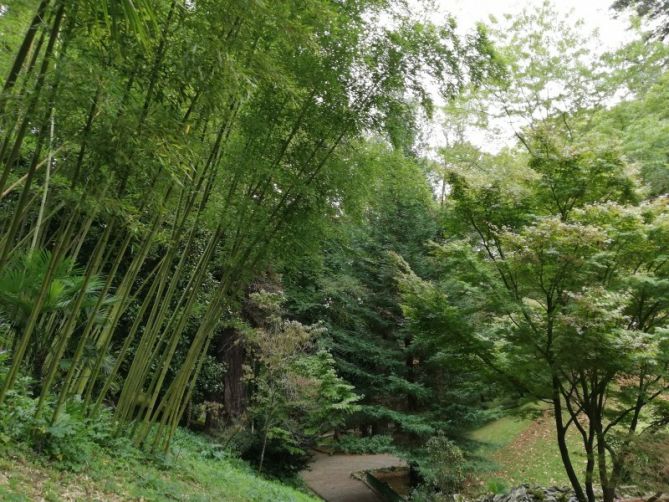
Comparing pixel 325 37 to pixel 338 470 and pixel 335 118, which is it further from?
pixel 338 470

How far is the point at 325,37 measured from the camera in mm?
3678

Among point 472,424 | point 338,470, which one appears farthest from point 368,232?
point 338,470

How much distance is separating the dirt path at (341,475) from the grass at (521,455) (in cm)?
203

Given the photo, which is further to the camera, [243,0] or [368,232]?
[368,232]

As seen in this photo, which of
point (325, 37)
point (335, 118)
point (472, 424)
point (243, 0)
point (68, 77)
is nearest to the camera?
point (68, 77)

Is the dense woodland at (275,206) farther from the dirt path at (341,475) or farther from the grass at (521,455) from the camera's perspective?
the dirt path at (341,475)

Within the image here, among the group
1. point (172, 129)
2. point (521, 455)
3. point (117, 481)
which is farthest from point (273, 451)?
point (172, 129)

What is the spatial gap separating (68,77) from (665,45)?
36.9 ft

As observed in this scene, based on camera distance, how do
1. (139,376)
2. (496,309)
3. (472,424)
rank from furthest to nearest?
1. (472,424)
2. (496,309)
3. (139,376)

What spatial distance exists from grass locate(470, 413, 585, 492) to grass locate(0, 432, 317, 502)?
461 centimetres

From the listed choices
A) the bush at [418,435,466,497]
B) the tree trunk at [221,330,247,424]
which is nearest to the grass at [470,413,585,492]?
the bush at [418,435,466,497]

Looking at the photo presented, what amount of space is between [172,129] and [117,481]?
2.61 metres

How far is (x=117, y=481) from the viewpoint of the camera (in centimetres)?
352

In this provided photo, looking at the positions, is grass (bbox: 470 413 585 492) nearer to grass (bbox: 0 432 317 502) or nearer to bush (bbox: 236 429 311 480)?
bush (bbox: 236 429 311 480)
